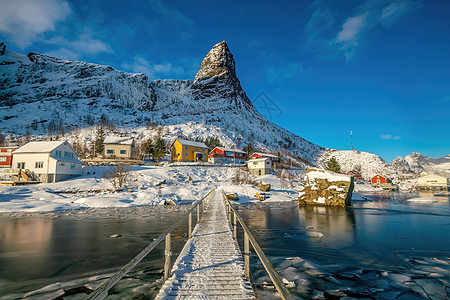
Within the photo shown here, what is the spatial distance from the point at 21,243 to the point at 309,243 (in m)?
16.8

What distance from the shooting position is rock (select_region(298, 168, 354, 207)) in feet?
108

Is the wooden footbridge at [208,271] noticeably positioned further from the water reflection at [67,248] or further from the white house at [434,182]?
the white house at [434,182]

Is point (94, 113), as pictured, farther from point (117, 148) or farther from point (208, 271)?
point (208, 271)

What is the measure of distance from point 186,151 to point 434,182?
91483 mm

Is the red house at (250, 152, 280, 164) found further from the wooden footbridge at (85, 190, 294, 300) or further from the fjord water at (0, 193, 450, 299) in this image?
the wooden footbridge at (85, 190, 294, 300)

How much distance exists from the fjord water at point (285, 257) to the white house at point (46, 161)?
2427 centimetres

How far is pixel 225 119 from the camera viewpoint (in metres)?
168

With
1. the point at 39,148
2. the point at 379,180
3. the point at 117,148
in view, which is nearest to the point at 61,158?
the point at 39,148

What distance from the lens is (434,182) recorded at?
8306cm

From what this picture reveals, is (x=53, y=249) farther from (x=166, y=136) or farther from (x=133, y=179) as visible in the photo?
(x=166, y=136)

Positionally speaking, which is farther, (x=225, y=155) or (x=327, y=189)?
(x=225, y=155)

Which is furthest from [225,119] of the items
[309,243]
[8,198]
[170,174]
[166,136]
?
[309,243]

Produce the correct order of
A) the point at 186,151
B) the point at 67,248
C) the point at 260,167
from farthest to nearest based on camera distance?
1. the point at 186,151
2. the point at 260,167
3. the point at 67,248

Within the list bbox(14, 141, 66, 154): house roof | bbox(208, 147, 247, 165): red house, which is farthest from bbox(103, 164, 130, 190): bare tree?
bbox(208, 147, 247, 165): red house
